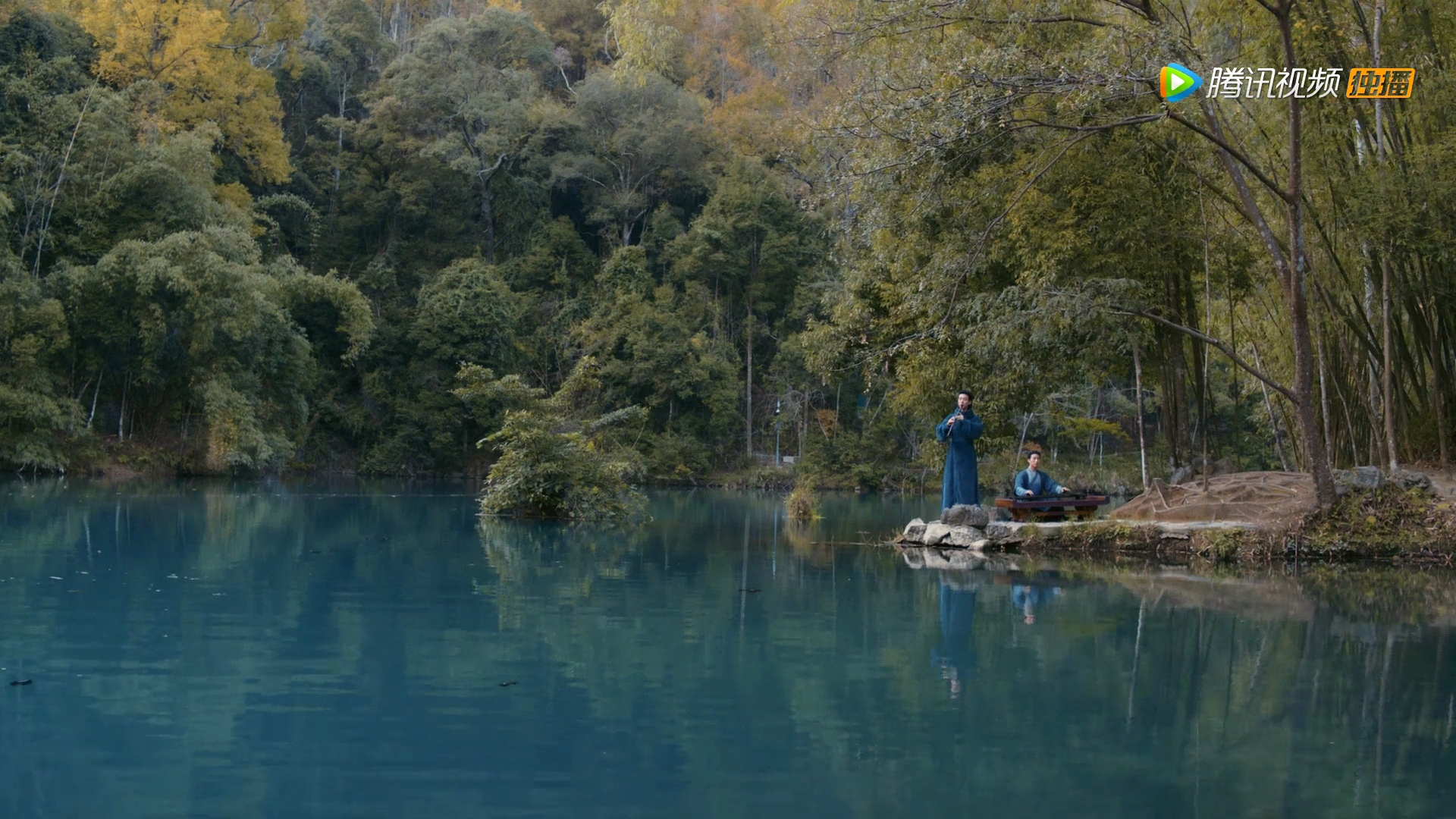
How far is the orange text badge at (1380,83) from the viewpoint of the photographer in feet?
40.4

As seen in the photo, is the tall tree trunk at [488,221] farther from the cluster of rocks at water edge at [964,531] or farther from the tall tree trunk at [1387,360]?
the tall tree trunk at [1387,360]

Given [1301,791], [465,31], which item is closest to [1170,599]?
[1301,791]

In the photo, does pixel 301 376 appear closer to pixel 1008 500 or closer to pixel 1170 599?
pixel 1008 500

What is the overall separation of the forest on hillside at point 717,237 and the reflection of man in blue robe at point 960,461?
90cm

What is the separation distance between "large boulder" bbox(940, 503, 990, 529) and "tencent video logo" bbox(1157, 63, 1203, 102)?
5146mm

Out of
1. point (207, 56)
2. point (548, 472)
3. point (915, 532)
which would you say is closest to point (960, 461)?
point (915, 532)

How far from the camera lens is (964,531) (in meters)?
14.4

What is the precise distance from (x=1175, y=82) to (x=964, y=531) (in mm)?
5479

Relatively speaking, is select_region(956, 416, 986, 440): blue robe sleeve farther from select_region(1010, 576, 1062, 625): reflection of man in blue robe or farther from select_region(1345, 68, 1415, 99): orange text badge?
select_region(1345, 68, 1415, 99): orange text badge

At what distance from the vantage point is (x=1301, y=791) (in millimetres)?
4367

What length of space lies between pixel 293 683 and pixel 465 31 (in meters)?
41.0

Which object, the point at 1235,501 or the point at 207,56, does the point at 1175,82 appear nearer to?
the point at 1235,501

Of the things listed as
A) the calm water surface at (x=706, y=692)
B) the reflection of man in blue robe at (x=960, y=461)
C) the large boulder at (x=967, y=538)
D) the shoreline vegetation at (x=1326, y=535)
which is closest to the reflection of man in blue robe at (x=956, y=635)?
the calm water surface at (x=706, y=692)

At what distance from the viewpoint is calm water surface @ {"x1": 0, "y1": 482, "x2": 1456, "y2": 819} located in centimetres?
428
